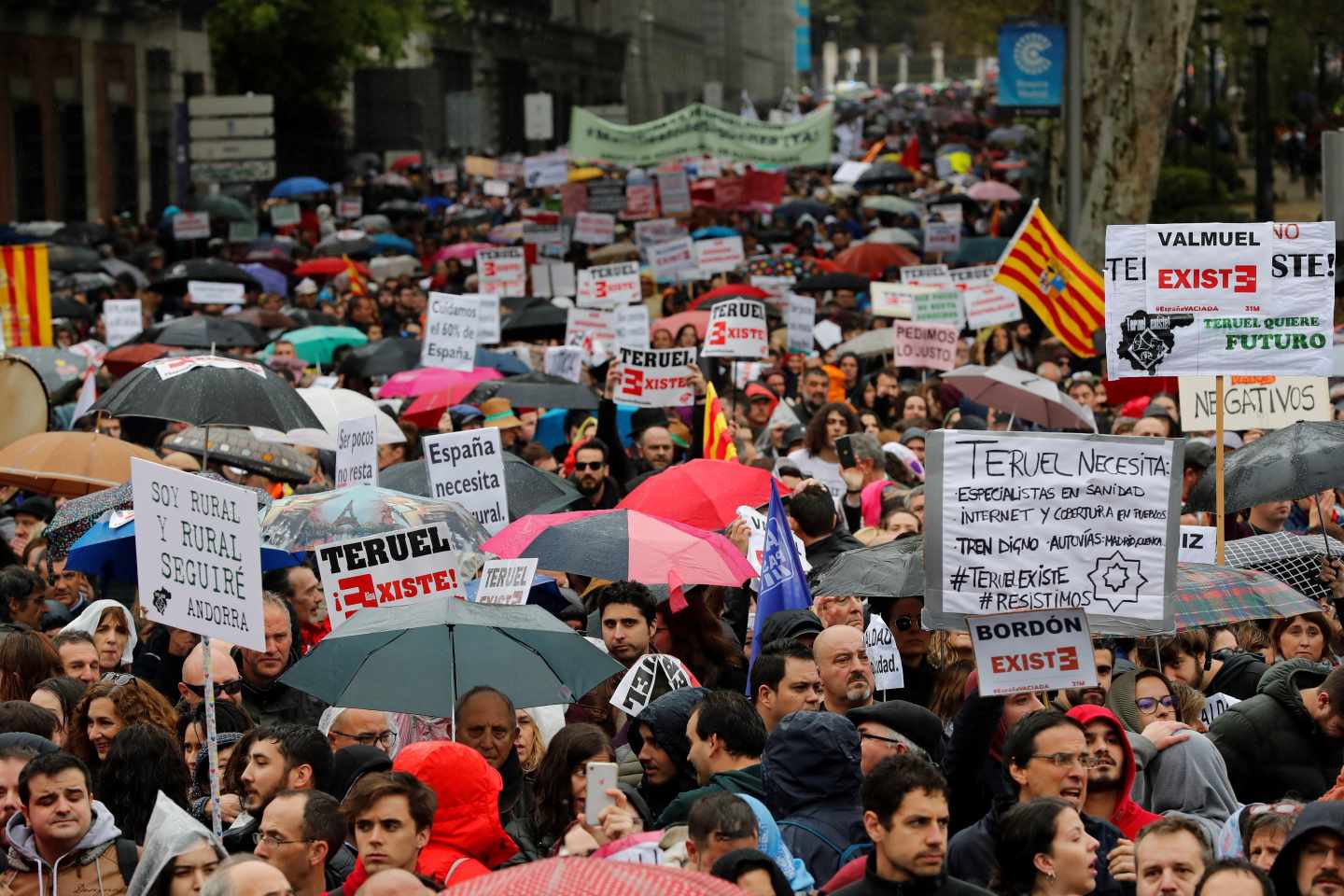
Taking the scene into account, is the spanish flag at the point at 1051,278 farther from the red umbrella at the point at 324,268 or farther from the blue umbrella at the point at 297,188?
the blue umbrella at the point at 297,188

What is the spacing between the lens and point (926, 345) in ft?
59.7

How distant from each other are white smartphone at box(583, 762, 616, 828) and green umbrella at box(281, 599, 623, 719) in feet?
5.25

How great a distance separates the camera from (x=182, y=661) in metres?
9.86

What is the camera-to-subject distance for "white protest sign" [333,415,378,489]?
41.3ft

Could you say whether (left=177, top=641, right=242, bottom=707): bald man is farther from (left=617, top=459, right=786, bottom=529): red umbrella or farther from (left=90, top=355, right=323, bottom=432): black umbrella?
(left=90, top=355, right=323, bottom=432): black umbrella

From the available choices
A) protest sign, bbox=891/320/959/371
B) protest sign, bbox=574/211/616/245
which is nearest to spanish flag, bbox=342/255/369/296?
protest sign, bbox=574/211/616/245

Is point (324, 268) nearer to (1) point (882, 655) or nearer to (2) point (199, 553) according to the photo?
(1) point (882, 655)

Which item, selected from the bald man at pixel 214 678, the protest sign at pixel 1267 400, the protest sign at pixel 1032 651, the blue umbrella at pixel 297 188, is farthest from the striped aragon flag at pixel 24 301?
the blue umbrella at pixel 297 188

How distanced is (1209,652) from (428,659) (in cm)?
322

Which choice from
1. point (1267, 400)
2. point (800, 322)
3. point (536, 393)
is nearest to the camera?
point (1267, 400)

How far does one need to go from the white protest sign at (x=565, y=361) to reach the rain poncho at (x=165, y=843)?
12119mm

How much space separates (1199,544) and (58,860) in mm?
5276

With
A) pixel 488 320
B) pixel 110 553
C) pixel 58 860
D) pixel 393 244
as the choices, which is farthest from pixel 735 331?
pixel 393 244

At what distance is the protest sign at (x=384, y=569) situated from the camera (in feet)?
31.4
